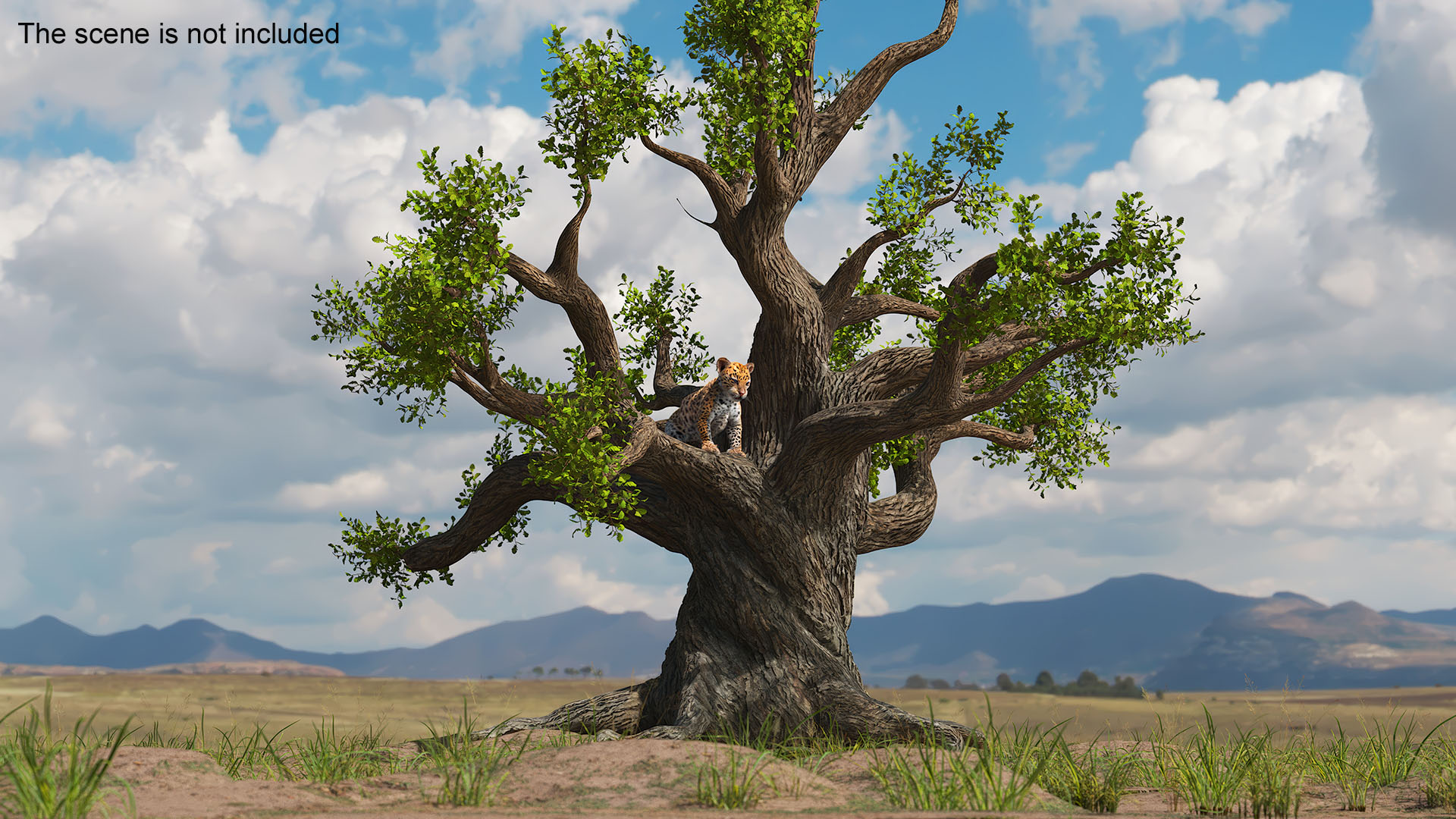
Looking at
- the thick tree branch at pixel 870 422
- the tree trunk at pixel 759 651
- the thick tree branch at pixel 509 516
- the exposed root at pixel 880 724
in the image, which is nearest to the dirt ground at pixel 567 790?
the exposed root at pixel 880 724

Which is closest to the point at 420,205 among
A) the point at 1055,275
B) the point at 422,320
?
the point at 422,320

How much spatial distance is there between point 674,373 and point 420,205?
16.8 feet

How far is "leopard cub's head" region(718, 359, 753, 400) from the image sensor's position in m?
12.9

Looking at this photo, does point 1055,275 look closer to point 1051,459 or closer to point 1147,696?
point 1147,696

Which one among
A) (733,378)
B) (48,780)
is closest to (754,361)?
(733,378)

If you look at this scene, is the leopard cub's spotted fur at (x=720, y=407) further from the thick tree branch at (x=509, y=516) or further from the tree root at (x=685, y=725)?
the tree root at (x=685, y=725)

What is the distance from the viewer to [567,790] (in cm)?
774

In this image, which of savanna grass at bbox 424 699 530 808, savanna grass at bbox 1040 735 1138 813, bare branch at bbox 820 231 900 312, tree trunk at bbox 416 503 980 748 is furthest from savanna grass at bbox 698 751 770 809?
bare branch at bbox 820 231 900 312

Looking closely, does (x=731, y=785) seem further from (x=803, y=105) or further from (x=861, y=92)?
(x=861, y=92)

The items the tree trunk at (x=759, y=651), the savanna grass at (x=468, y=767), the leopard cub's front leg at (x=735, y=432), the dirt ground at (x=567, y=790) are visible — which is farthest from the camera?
the leopard cub's front leg at (x=735, y=432)

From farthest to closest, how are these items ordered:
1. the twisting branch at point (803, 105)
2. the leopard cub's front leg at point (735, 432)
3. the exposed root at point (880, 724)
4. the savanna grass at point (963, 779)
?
the twisting branch at point (803, 105)
the leopard cub's front leg at point (735, 432)
the exposed root at point (880, 724)
the savanna grass at point (963, 779)

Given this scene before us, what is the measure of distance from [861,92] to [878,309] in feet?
9.98

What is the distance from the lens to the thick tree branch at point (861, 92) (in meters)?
14.4

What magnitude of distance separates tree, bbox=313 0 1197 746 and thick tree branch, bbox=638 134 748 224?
1.2 inches
